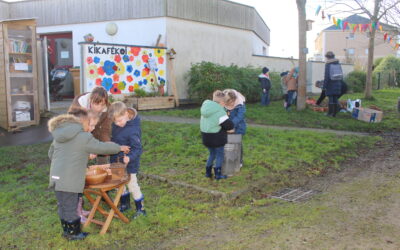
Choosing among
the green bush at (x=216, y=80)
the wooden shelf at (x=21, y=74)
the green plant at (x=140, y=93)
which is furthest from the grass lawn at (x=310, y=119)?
the wooden shelf at (x=21, y=74)

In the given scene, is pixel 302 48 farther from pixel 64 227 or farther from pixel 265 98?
pixel 64 227

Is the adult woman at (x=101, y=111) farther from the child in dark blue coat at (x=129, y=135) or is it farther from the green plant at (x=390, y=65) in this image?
the green plant at (x=390, y=65)

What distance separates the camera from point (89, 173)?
4.48 m

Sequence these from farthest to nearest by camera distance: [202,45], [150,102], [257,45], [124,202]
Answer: [257,45]
[202,45]
[150,102]
[124,202]

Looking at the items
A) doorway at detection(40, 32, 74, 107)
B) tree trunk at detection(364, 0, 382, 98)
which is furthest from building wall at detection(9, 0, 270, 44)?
tree trunk at detection(364, 0, 382, 98)

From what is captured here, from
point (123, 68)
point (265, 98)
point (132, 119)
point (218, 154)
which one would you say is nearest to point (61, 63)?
point (123, 68)

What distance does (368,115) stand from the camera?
38.9ft

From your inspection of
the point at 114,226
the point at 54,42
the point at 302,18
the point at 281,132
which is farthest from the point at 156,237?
the point at 54,42

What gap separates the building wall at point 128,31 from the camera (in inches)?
618

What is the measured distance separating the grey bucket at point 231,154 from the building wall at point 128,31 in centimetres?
996

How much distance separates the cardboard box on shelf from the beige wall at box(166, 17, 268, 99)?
22.8 ft

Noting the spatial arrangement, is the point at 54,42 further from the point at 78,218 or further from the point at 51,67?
the point at 78,218

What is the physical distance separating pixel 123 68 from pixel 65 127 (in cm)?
963

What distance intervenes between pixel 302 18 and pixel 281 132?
495 cm
